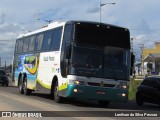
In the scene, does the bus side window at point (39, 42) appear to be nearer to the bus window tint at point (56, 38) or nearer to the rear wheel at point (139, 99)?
the bus window tint at point (56, 38)

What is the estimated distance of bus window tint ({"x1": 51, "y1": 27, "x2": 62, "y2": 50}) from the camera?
884 inches

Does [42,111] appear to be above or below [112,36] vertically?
below

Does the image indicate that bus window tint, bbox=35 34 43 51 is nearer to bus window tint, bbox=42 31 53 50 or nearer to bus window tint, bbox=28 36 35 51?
bus window tint, bbox=42 31 53 50

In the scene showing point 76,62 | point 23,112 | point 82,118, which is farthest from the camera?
point 76,62

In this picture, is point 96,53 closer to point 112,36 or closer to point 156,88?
point 112,36

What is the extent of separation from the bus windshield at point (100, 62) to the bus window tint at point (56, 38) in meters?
2.43

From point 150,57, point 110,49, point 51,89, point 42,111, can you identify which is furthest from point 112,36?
point 150,57

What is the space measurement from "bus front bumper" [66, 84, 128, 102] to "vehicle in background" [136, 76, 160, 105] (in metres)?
3.59

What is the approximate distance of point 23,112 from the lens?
16094 millimetres

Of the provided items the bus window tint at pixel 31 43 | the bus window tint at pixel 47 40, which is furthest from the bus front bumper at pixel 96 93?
the bus window tint at pixel 31 43

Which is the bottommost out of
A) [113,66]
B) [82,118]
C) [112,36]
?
[82,118]

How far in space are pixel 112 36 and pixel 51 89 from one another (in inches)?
166

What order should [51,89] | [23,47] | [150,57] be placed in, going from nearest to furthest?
[51,89] → [23,47] → [150,57]

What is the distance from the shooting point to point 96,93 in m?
20.3
